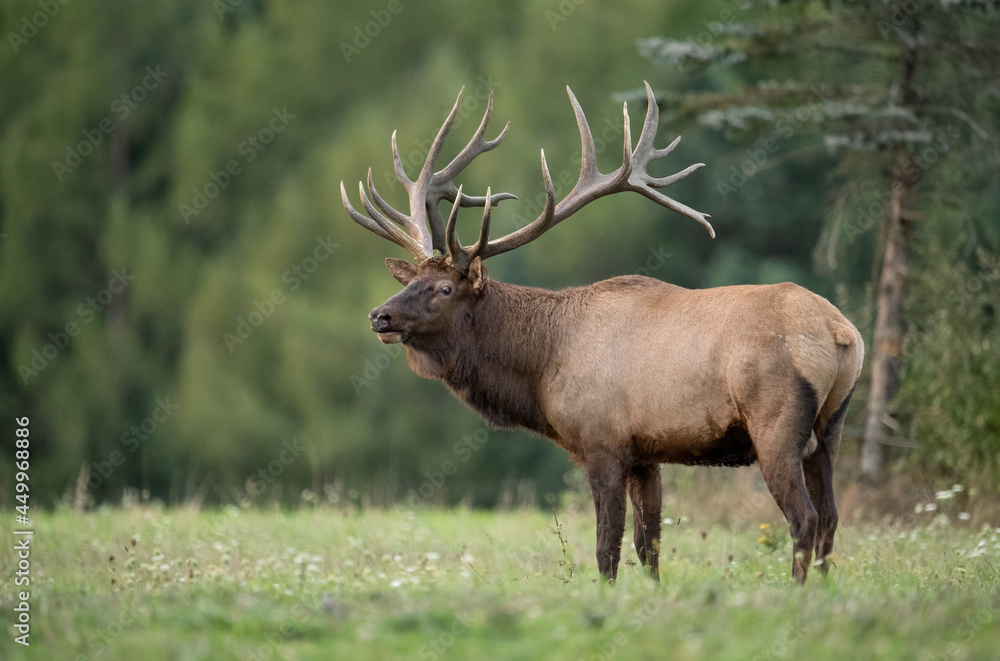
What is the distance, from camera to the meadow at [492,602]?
4.74 metres

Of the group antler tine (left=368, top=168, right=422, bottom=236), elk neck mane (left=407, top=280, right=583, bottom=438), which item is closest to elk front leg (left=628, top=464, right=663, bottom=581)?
elk neck mane (left=407, top=280, right=583, bottom=438)

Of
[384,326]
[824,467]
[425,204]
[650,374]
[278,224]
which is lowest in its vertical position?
[824,467]

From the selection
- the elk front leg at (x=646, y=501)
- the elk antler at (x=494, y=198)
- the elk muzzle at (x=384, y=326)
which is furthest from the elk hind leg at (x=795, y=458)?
the elk muzzle at (x=384, y=326)

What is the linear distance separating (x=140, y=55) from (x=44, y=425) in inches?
427

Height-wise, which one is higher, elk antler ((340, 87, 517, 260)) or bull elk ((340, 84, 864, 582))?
elk antler ((340, 87, 517, 260))

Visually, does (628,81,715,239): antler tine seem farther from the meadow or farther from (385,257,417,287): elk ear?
the meadow

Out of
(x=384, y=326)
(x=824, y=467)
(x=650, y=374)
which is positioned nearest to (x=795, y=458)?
(x=824, y=467)

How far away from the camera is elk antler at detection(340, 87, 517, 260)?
878 cm

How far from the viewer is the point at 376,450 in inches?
1077

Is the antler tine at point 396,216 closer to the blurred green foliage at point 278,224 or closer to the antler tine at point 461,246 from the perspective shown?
the antler tine at point 461,246

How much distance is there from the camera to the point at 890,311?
1234 centimetres

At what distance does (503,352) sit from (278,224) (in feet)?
69.1

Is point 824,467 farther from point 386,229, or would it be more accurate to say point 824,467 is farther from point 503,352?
point 386,229

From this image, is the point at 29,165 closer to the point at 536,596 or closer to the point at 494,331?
the point at 494,331
